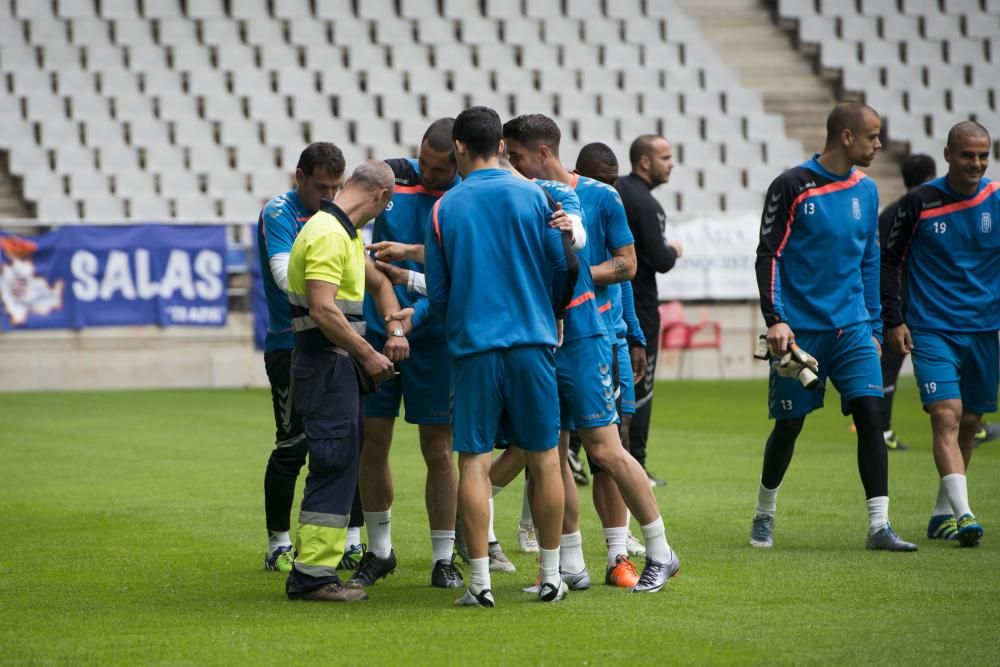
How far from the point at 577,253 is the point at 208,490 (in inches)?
185

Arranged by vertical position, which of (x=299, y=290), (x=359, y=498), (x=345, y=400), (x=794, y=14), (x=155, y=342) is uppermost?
(x=794, y=14)

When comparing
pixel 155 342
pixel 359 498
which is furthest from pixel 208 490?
pixel 155 342

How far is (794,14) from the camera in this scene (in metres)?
26.0

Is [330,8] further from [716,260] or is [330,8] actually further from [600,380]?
[600,380]

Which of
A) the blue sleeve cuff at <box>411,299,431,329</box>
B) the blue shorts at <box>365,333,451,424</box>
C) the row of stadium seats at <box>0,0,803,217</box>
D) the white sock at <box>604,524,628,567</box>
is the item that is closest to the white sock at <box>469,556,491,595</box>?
the white sock at <box>604,524,628,567</box>

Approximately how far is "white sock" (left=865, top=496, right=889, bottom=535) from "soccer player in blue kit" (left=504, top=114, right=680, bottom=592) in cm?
138

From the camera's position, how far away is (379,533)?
6625mm

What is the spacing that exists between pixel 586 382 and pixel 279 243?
1620mm

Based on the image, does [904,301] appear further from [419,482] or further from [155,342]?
[155,342]

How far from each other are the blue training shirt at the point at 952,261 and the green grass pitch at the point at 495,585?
1.16 metres

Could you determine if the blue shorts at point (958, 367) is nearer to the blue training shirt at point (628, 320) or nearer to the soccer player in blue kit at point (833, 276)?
the soccer player in blue kit at point (833, 276)

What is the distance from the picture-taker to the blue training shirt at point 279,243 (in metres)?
6.68

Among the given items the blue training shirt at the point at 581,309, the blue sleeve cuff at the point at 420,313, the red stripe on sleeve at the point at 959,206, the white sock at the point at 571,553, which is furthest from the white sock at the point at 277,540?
the red stripe on sleeve at the point at 959,206

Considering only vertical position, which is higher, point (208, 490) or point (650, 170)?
point (650, 170)
